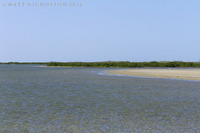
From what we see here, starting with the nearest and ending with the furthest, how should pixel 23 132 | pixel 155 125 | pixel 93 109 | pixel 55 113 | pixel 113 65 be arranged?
pixel 23 132 → pixel 155 125 → pixel 55 113 → pixel 93 109 → pixel 113 65

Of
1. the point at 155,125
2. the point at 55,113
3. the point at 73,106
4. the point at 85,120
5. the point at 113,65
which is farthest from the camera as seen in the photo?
the point at 113,65

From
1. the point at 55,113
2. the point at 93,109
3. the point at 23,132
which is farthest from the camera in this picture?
the point at 93,109

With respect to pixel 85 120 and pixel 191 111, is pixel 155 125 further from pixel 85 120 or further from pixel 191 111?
pixel 191 111

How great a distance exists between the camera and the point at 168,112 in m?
15.0

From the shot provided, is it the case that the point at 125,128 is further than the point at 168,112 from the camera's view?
No

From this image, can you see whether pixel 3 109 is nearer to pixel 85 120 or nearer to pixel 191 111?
pixel 85 120

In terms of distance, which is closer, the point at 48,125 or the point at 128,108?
the point at 48,125

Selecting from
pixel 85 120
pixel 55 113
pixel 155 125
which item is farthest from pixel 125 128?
pixel 55 113

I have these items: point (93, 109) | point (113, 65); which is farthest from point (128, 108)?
point (113, 65)

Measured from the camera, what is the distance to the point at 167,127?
1141 cm

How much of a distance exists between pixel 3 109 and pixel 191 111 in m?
9.46

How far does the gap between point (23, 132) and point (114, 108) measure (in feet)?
21.6

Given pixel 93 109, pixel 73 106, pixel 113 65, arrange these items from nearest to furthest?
pixel 93 109 → pixel 73 106 → pixel 113 65

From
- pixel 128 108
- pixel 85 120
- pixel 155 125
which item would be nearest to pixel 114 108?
pixel 128 108
